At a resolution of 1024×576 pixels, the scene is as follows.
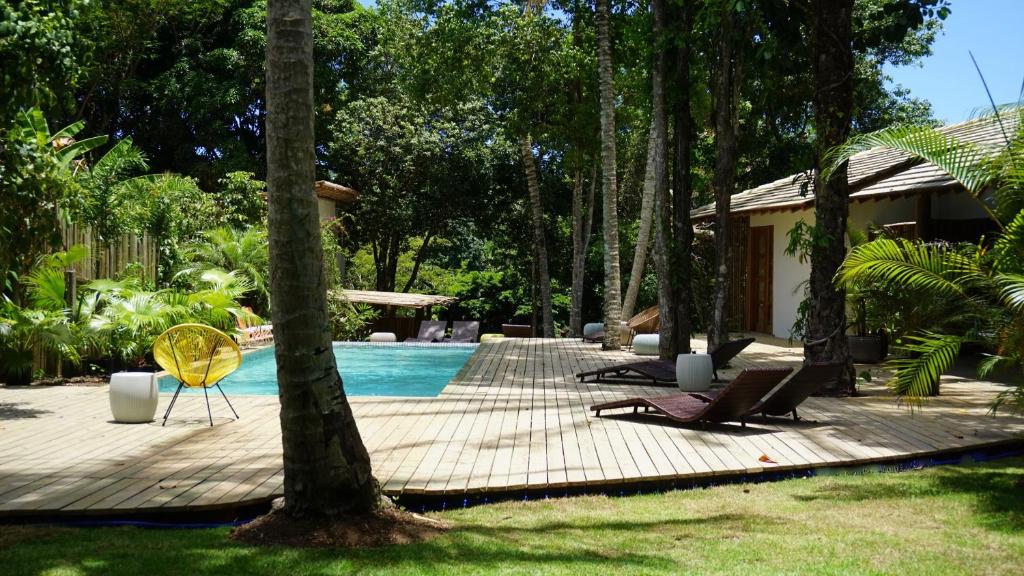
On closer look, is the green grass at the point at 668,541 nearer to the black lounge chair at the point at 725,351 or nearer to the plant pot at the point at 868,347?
the black lounge chair at the point at 725,351

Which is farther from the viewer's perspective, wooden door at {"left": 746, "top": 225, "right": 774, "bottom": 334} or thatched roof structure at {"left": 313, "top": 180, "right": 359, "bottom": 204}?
thatched roof structure at {"left": 313, "top": 180, "right": 359, "bottom": 204}

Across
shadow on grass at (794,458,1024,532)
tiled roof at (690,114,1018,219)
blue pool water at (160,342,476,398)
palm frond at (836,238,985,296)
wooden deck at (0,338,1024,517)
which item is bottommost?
blue pool water at (160,342,476,398)

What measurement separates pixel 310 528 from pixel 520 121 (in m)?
18.4

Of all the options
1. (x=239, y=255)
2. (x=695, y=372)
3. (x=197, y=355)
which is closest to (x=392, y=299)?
(x=239, y=255)

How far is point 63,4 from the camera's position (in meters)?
8.91

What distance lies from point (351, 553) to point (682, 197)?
10.5 meters

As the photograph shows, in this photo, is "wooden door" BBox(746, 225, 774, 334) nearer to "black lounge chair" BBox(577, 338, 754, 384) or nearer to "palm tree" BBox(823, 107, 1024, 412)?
"black lounge chair" BBox(577, 338, 754, 384)

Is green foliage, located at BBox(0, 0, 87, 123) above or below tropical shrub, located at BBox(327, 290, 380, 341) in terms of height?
above

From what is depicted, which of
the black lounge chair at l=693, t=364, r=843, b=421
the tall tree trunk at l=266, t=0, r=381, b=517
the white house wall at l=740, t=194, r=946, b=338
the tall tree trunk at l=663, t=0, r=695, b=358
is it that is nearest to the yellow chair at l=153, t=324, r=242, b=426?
the tall tree trunk at l=266, t=0, r=381, b=517

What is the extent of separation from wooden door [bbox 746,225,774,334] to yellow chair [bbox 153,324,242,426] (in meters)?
14.5

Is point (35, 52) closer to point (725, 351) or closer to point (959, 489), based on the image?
point (959, 489)

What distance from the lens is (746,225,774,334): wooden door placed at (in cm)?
2128

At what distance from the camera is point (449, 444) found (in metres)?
7.81

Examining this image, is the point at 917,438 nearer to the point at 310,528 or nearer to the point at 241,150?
the point at 310,528
